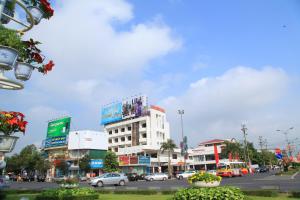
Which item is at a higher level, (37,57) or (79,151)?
(79,151)

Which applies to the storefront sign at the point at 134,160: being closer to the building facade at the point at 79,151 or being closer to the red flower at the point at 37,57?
the building facade at the point at 79,151

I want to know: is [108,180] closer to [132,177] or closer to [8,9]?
[132,177]

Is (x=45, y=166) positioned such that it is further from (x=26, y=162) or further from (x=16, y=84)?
(x=16, y=84)

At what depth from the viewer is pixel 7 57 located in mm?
5047

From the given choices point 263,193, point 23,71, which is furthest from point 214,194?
point 263,193

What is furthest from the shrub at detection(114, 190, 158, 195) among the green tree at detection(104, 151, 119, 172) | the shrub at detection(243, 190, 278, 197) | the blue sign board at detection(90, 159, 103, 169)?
the blue sign board at detection(90, 159, 103, 169)

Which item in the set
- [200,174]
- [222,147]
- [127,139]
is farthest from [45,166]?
[200,174]

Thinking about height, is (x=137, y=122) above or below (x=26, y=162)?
above

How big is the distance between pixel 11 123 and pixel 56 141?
6595cm

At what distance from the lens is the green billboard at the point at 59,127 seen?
6429 cm

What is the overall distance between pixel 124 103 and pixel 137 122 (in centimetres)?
647

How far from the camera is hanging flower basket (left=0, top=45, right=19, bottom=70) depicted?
5.00 m

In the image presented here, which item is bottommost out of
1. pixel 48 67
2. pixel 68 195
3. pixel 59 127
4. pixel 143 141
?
pixel 68 195

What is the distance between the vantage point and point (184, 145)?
205ft
